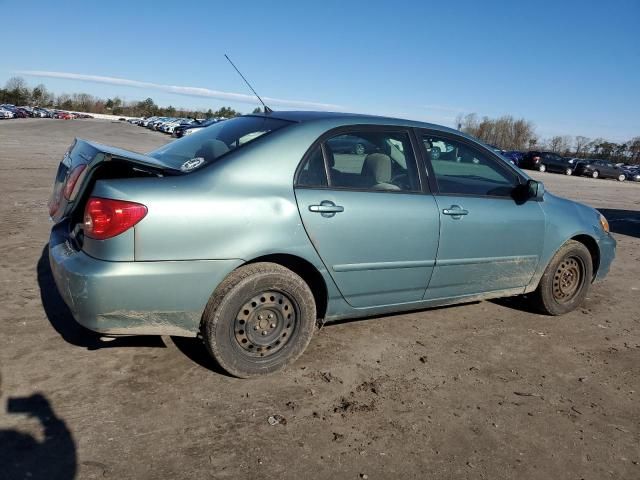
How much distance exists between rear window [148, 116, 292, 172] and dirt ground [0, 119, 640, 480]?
1.28 metres

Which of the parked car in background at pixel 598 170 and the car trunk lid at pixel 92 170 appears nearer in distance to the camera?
the car trunk lid at pixel 92 170

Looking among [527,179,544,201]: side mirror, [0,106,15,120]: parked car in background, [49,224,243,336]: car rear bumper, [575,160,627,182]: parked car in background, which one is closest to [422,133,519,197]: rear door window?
[527,179,544,201]: side mirror

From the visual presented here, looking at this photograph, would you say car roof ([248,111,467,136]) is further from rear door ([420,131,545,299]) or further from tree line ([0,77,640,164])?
tree line ([0,77,640,164])

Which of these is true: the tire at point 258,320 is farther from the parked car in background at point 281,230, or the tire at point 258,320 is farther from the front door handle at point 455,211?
the front door handle at point 455,211

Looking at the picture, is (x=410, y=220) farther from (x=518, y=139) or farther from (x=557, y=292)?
(x=518, y=139)

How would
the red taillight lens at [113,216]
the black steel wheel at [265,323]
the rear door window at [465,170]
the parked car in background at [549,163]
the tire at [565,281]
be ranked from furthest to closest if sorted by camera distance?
the parked car in background at [549,163], the tire at [565,281], the rear door window at [465,170], the black steel wheel at [265,323], the red taillight lens at [113,216]

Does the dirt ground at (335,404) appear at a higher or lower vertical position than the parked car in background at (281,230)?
lower

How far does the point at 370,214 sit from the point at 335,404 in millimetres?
1226

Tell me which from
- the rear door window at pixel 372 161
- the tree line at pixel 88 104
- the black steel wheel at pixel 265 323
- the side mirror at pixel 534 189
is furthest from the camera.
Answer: the tree line at pixel 88 104

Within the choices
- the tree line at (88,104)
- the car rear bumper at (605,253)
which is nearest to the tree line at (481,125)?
the tree line at (88,104)

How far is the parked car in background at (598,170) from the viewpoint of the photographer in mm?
39938

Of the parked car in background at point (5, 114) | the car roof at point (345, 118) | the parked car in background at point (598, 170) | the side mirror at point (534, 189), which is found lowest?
the side mirror at point (534, 189)

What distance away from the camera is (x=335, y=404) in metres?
2.98

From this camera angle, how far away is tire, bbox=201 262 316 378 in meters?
2.99
